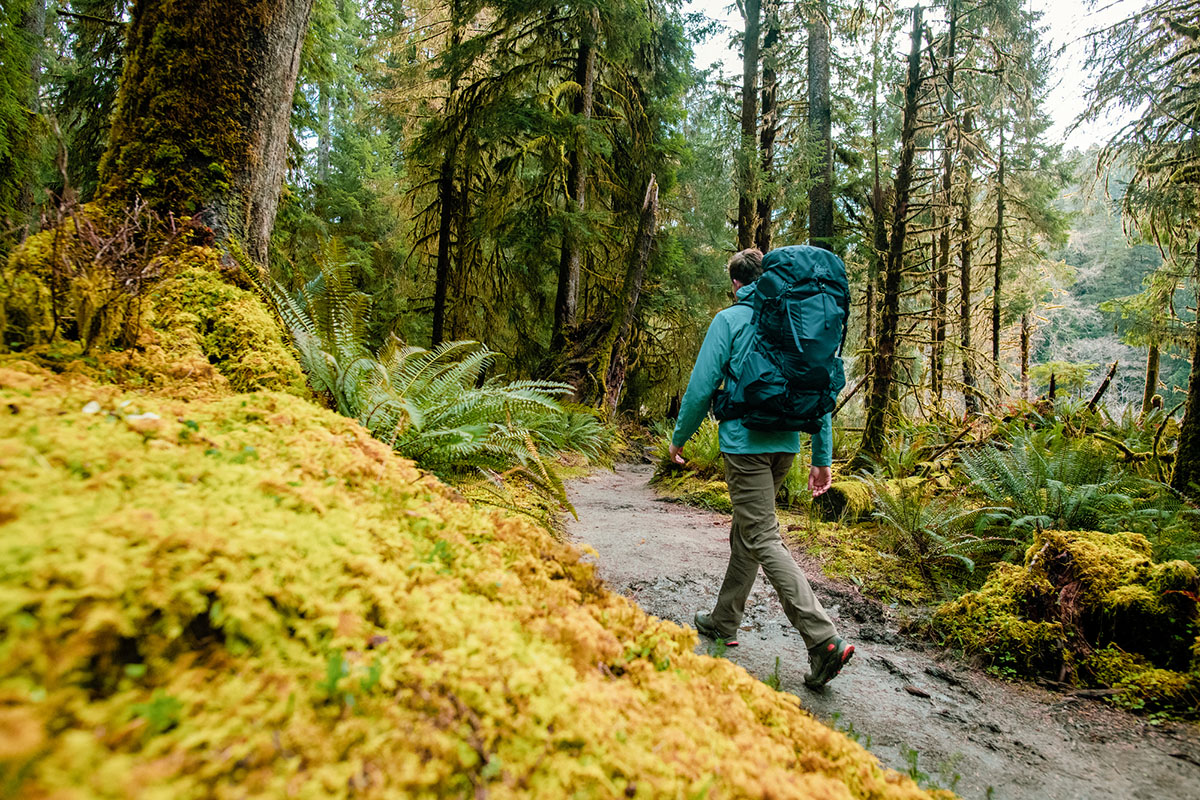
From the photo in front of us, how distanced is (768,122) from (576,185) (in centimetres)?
584

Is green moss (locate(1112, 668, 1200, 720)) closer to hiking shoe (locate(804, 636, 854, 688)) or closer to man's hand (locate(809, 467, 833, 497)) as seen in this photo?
hiking shoe (locate(804, 636, 854, 688))

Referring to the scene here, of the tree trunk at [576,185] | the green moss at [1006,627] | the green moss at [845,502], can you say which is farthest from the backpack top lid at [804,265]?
the tree trunk at [576,185]

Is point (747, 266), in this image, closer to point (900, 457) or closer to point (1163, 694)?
point (1163, 694)

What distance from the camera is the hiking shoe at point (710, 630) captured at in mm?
3092

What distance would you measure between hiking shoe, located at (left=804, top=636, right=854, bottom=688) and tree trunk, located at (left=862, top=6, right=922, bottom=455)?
510 cm

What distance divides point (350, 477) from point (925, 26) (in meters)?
9.25

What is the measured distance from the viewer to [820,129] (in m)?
8.74

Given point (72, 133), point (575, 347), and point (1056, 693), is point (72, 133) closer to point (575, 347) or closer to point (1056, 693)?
point (575, 347)

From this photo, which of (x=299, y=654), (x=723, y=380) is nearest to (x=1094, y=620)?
(x=723, y=380)

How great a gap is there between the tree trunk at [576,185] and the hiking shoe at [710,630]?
769 centimetres

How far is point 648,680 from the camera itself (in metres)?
1.23

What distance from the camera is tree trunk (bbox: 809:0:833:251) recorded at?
855cm

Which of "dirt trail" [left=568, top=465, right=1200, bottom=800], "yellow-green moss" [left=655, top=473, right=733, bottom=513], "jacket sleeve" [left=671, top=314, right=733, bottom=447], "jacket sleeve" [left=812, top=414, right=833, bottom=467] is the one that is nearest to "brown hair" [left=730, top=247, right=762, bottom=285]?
"jacket sleeve" [left=671, top=314, right=733, bottom=447]

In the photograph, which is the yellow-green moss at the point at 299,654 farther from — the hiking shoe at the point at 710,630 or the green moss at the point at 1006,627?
the green moss at the point at 1006,627
